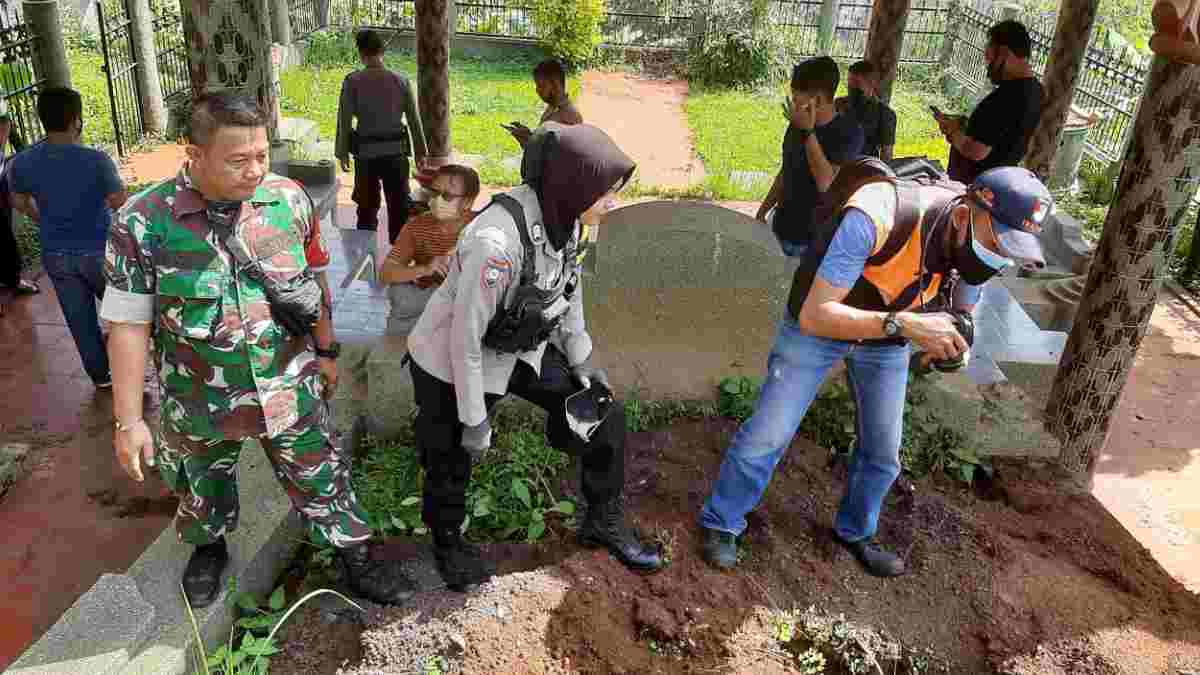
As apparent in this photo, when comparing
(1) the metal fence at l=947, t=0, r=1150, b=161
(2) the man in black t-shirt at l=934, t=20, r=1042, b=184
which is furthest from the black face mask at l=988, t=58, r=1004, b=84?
(1) the metal fence at l=947, t=0, r=1150, b=161

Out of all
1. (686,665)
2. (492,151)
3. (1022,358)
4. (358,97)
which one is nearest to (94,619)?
(686,665)

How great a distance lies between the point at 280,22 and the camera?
42.2ft

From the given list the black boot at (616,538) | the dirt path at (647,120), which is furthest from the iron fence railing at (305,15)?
the black boot at (616,538)

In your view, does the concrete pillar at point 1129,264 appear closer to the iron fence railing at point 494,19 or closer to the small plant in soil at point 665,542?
the small plant in soil at point 665,542

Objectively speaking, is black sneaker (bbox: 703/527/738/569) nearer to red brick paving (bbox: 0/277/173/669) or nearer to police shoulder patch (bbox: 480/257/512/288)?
police shoulder patch (bbox: 480/257/512/288)

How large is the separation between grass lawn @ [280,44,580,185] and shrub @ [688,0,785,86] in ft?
6.82

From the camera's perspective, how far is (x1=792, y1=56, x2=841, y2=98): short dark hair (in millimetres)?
4531

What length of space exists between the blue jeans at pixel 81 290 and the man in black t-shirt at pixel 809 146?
358 centimetres

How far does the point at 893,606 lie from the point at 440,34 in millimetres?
5358

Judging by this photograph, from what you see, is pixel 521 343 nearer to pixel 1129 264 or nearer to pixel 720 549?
pixel 720 549

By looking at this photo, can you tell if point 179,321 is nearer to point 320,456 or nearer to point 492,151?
point 320,456

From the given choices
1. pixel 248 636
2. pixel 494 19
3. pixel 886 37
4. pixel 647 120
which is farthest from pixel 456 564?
pixel 494 19

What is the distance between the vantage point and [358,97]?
19.8ft

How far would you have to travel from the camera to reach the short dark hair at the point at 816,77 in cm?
453
